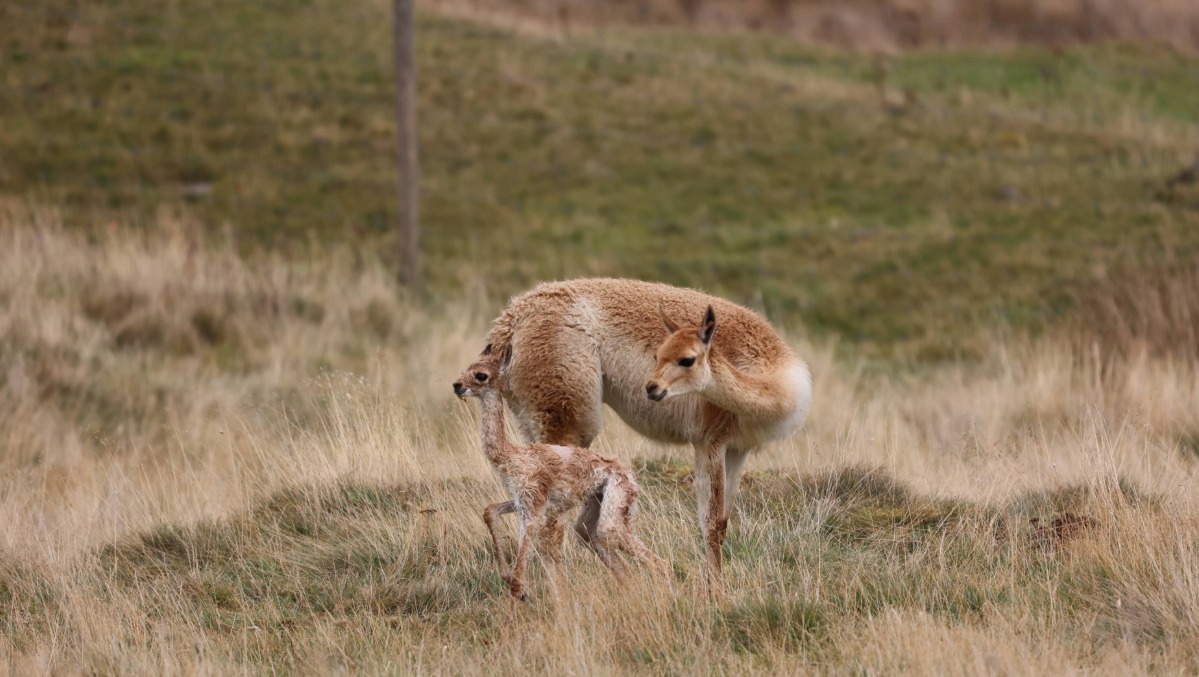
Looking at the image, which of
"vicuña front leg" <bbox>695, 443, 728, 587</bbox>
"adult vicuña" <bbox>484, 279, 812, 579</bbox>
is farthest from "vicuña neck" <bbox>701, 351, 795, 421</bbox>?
"vicuña front leg" <bbox>695, 443, 728, 587</bbox>

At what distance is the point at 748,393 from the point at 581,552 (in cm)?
131

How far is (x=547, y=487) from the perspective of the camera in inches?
201

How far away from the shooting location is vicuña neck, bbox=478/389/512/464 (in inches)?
204

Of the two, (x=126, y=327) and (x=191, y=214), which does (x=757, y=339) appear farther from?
(x=191, y=214)

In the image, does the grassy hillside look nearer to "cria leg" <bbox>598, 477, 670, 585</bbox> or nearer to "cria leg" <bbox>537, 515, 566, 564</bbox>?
"cria leg" <bbox>598, 477, 670, 585</bbox>

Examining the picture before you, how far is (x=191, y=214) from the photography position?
16.2 m

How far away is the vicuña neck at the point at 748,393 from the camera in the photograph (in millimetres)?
4996

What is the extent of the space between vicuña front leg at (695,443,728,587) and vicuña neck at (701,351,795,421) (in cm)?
29

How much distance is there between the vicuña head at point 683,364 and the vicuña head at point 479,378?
2.72ft

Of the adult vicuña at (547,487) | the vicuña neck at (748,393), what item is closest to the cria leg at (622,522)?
the adult vicuña at (547,487)

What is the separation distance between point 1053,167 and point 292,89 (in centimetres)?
1134

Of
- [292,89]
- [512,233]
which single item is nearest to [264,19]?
[292,89]

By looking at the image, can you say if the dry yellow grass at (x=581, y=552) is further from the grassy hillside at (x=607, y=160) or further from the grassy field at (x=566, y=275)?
the grassy hillside at (x=607, y=160)

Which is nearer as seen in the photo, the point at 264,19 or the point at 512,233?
the point at 512,233
